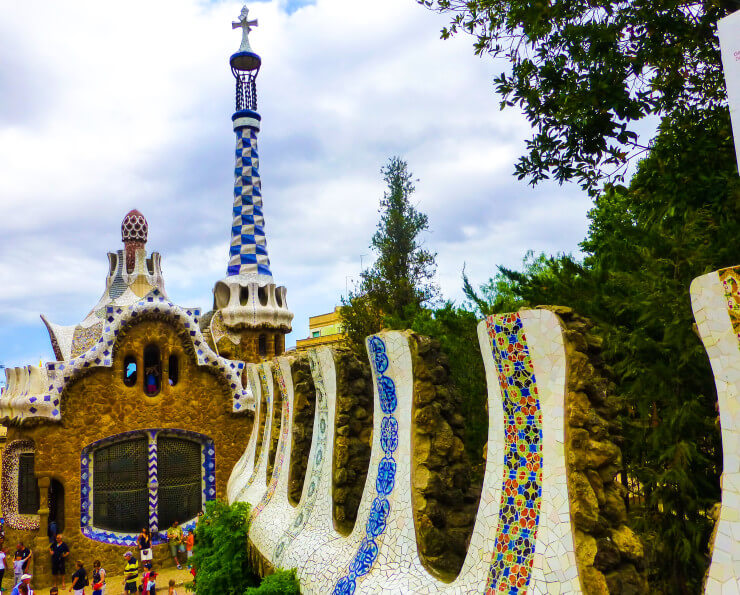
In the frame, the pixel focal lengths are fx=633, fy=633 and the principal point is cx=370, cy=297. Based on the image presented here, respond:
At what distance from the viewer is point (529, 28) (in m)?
5.61

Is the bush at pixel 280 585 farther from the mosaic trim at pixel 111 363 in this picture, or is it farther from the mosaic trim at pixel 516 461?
the mosaic trim at pixel 111 363

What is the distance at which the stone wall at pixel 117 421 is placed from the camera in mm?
12500

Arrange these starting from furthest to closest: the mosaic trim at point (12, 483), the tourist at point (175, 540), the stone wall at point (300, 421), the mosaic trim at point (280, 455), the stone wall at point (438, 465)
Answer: the mosaic trim at point (12, 483), the tourist at point (175, 540), the mosaic trim at point (280, 455), the stone wall at point (300, 421), the stone wall at point (438, 465)

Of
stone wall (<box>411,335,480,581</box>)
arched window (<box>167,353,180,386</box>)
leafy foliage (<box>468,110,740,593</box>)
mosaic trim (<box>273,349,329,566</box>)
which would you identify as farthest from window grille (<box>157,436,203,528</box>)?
leafy foliage (<box>468,110,740,593</box>)

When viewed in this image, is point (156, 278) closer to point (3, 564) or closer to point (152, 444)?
point (152, 444)

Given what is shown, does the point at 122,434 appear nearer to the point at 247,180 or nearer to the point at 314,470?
the point at 314,470

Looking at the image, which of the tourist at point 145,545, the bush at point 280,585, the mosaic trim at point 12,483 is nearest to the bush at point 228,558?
the bush at point 280,585

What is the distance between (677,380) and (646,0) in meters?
3.12

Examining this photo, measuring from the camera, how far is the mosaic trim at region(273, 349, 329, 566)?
638 centimetres

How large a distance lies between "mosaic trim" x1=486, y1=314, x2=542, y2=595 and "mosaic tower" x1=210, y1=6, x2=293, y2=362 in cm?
1531

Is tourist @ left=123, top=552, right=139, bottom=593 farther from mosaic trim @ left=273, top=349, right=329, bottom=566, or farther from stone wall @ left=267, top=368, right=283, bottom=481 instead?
mosaic trim @ left=273, top=349, right=329, bottom=566

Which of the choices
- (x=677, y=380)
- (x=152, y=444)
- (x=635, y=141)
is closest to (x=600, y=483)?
(x=677, y=380)

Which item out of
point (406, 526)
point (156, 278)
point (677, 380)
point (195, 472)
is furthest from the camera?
point (156, 278)

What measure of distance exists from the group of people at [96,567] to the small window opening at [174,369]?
3.13 m
